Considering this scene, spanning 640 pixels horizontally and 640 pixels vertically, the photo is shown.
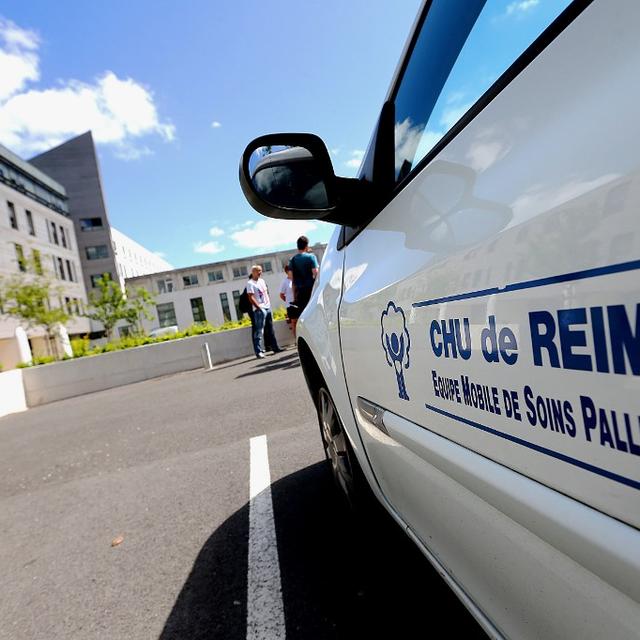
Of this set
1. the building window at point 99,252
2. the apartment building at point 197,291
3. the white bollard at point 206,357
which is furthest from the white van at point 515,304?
the building window at point 99,252

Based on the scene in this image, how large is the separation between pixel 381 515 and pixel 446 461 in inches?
47.5

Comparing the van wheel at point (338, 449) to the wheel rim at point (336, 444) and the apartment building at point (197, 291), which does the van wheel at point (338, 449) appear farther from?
the apartment building at point (197, 291)

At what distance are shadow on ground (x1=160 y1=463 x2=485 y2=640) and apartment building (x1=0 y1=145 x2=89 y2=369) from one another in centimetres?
2806

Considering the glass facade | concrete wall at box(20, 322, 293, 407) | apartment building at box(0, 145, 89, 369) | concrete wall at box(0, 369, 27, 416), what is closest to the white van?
concrete wall at box(20, 322, 293, 407)

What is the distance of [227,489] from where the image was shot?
2.92m

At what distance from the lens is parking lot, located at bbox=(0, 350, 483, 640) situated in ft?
5.49

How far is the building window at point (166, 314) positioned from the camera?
4719 cm

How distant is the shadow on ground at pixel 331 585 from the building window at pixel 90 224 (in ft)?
164

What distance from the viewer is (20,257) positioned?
97.1 feet

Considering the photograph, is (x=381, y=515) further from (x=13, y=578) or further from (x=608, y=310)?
(x=13, y=578)

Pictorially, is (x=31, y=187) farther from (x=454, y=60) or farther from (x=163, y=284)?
(x=454, y=60)

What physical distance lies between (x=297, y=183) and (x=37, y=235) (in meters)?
40.7

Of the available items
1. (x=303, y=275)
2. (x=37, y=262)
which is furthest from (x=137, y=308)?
(x=303, y=275)

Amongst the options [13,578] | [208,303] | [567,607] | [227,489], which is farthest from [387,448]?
[208,303]
